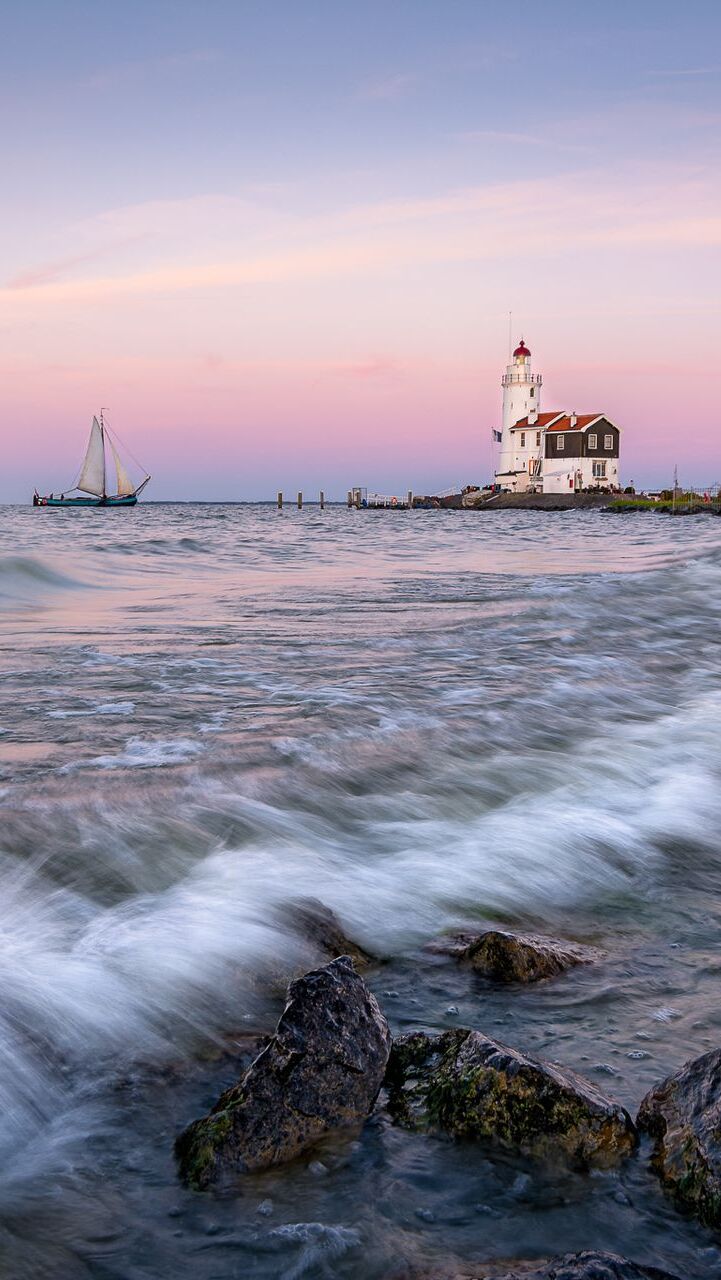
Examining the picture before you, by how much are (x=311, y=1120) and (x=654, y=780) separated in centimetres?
368

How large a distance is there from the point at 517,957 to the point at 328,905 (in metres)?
0.87

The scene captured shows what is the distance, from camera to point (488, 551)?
27469mm

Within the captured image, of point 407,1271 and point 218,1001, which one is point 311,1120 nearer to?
point 407,1271

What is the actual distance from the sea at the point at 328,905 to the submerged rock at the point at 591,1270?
191mm

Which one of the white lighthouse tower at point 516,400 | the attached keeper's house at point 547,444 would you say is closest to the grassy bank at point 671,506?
the attached keeper's house at point 547,444

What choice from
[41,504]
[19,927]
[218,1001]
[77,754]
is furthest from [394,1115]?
[41,504]

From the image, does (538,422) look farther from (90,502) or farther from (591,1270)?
(591,1270)

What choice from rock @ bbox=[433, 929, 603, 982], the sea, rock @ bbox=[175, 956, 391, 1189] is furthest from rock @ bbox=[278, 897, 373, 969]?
rock @ bbox=[175, 956, 391, 1189]

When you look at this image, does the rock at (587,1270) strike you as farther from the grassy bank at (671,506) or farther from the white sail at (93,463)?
the white sail at (93,463)

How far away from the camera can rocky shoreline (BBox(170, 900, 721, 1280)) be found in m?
2.01

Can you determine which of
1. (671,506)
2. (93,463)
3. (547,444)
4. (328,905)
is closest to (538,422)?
(547,444)

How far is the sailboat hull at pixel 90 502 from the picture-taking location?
9957cm

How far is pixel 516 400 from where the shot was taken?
9212cm

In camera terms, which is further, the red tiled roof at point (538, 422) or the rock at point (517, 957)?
the red tiled roof at point (538, 422)
